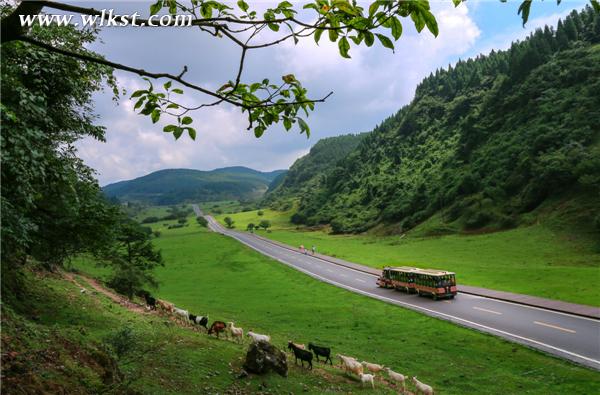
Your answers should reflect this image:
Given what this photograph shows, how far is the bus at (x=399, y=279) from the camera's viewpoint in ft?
142

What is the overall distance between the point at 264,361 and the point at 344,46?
46.9ft

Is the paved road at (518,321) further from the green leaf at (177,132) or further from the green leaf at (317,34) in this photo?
the green leaf at (177,132)

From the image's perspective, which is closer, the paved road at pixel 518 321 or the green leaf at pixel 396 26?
the green leaf at pixel 396 26

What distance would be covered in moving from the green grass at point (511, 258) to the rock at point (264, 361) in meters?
28.0

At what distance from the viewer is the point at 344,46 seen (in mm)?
4004

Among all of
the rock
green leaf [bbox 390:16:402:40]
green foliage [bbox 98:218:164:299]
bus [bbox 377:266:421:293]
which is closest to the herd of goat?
the rock

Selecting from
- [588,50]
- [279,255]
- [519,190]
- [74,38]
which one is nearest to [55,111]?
[74,38]

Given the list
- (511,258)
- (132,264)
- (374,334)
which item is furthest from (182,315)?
(511,258)

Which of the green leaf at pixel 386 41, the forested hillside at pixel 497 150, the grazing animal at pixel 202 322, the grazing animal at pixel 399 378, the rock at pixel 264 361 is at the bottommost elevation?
the grazing animal at pixel 399 378

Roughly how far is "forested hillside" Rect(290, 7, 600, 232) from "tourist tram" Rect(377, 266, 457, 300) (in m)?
36.4

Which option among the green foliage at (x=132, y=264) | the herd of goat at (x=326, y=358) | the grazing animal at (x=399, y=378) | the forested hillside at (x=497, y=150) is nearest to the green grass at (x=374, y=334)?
the herd of goat at (x=326, y=358)

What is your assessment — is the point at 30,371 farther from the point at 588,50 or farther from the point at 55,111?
the point at 588,50

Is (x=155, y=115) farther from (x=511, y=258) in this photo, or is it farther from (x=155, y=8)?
(x=511, y=258)

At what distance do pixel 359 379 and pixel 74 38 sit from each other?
60.2ft
